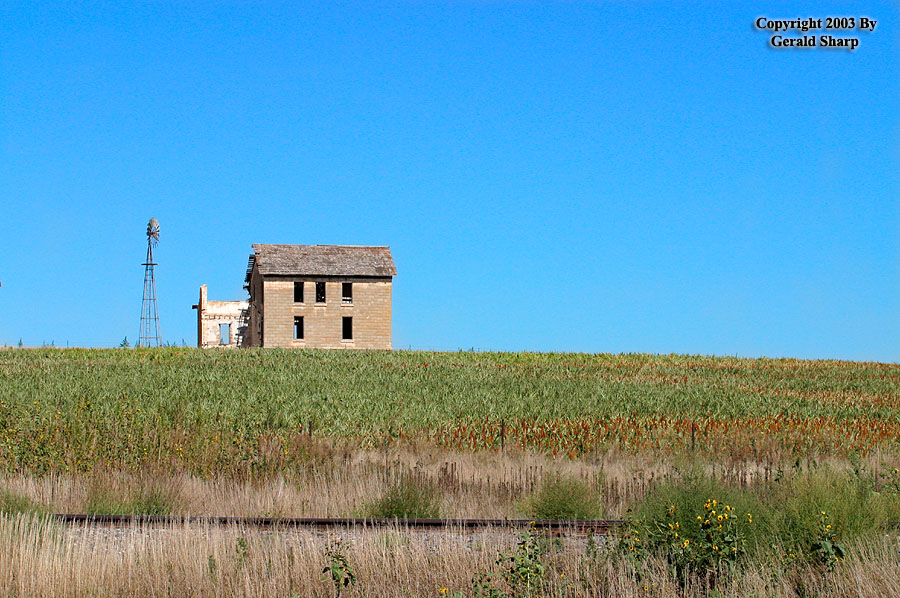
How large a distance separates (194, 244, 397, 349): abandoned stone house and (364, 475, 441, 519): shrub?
139ft

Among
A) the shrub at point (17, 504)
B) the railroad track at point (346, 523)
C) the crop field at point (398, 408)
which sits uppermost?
the crop field at point (398, 408)

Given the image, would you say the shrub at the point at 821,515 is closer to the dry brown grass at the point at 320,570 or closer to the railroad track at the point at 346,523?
the dry brown grass at the point at 320,570

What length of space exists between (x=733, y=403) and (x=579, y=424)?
8.15 m

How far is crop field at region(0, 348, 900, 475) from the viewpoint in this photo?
46.8 ft

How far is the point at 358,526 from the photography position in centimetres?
941

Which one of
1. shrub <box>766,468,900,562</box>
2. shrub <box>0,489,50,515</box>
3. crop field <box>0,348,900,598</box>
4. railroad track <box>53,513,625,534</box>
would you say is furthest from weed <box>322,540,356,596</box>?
shrub <box>766,468,900,562</box>

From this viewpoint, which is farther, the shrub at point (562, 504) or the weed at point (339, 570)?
the shrub at point (562, 504)

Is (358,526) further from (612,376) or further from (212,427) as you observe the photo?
(612,376)

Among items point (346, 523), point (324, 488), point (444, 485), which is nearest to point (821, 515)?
point (346, 523)

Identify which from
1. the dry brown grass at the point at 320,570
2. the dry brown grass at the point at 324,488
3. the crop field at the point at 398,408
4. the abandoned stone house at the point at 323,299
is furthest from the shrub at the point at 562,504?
the abandoned stone house at the point at 323,299

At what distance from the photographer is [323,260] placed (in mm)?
54250

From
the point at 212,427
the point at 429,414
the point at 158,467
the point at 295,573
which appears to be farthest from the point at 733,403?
the point at 295,573

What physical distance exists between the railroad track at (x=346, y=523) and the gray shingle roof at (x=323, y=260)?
43.4 meters

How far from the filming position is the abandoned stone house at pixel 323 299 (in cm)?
5272
